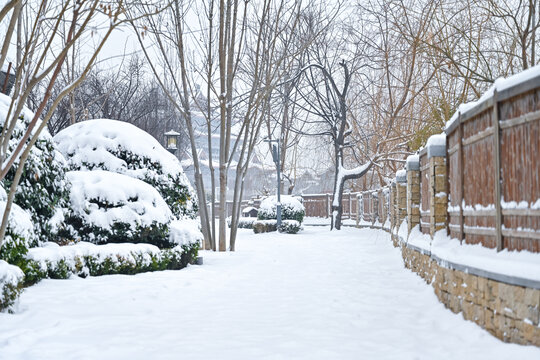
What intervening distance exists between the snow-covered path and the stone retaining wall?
0.35 feet

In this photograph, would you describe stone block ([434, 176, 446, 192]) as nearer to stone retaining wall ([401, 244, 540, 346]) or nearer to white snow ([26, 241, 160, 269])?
stone retaining wall ([401, 244, 540, 346])

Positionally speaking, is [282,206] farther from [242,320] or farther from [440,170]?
[242,320]

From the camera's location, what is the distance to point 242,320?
5996 mm

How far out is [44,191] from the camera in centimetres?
796

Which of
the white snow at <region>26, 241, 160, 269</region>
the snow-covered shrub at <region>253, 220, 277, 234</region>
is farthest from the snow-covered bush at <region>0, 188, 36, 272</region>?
the snow-covered shrub at <region>253, 220, 277, 234</region>

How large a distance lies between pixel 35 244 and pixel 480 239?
5795 millimetres

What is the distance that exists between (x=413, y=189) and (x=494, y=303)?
17.7 ft

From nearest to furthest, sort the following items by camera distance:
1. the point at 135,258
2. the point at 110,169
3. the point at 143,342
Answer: the point at 143,342 < the point at 135,258 < the point at 110,169

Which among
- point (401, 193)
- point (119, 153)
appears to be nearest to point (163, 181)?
point (119, 153)

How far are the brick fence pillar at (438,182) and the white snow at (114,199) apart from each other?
462cm

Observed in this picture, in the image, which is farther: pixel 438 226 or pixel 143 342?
pixel 438 226

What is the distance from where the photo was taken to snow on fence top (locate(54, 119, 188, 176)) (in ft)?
34.1

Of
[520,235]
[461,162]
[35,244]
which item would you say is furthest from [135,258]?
[520,235]

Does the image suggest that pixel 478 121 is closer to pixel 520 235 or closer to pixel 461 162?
pixel 461 162
